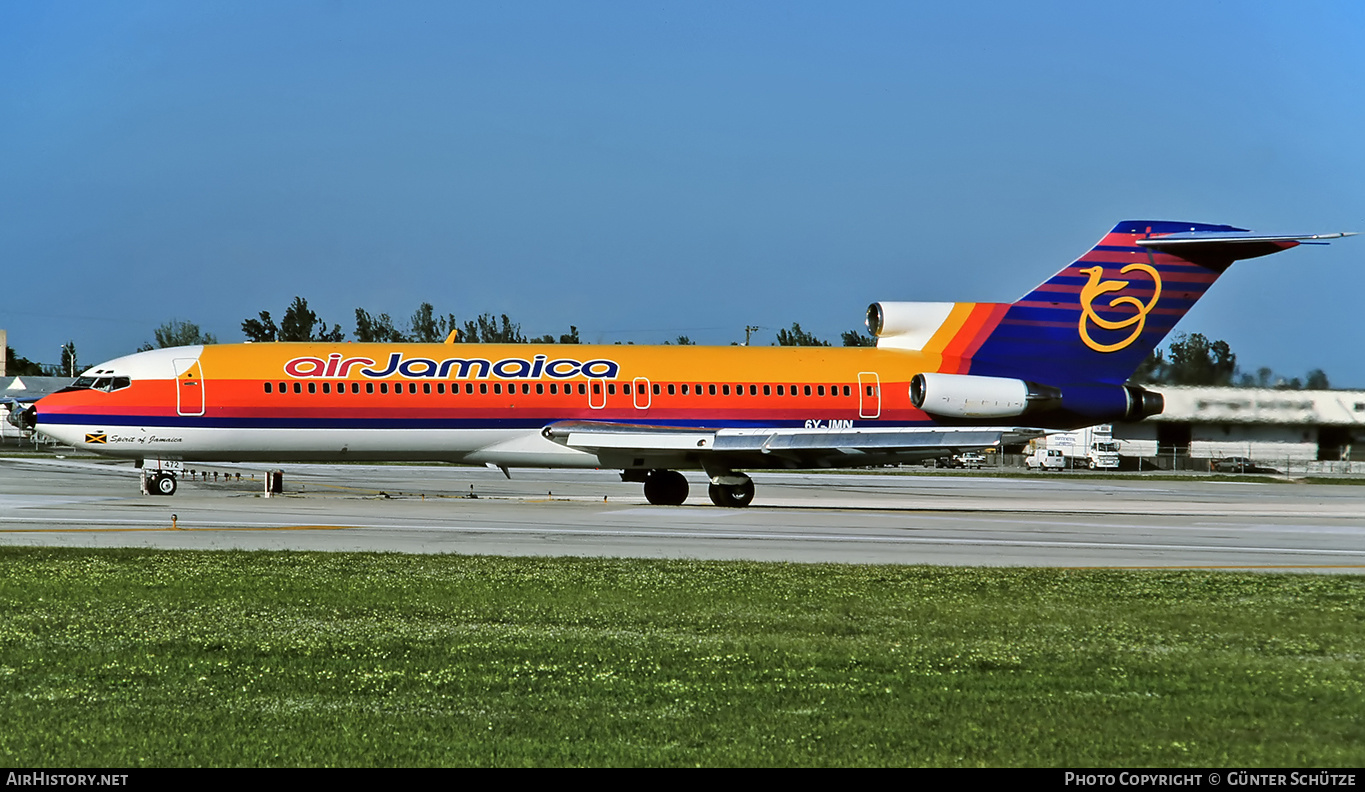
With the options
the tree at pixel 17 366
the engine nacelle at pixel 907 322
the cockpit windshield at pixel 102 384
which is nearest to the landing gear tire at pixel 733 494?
the engine nacelle at pixel 907 322

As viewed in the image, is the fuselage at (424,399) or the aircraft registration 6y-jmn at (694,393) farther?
the aircraft registration 6y-jmn at (694,393)

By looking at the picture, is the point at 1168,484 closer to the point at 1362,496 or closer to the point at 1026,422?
the point at 1362,496

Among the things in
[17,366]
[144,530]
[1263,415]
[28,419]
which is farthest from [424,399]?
[17,366]

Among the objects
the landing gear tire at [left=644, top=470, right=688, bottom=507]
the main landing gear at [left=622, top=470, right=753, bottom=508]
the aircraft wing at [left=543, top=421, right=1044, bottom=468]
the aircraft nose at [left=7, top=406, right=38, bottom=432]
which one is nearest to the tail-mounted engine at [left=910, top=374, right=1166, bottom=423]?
the aircraft wing at [left=543, top=421, right=1044, bottom=468]

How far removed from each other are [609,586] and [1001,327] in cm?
2219

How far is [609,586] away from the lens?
47.8 ft

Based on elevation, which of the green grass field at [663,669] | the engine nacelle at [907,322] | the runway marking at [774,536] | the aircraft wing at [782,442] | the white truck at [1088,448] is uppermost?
the engine nacelle at [907,322]

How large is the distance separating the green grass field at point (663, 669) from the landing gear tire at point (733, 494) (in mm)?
16056

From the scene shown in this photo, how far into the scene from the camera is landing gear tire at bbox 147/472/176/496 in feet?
103

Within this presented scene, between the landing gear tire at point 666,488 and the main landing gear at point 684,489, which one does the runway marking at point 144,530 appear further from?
the landing gear tire at point 666,488

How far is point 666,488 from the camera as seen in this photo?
109 feet

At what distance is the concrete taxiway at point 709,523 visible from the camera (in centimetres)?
1956

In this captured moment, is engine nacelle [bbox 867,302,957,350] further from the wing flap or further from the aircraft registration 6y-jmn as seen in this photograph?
the wing flap
